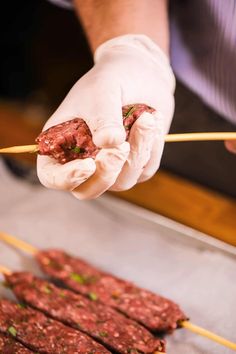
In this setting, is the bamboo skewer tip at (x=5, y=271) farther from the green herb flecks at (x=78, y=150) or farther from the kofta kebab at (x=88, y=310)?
the green herb flecks at (x=78, y=150)

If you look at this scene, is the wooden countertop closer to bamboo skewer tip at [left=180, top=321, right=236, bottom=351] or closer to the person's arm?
bamboo skewer tip at [left=180, top=321, right=236, bottom=351]

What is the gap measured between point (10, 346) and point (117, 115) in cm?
67

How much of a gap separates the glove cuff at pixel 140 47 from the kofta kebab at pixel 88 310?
0.63 meters

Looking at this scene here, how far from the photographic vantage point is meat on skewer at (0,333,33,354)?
1.31 meters

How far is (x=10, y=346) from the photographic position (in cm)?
133

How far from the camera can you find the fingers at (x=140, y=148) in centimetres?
112

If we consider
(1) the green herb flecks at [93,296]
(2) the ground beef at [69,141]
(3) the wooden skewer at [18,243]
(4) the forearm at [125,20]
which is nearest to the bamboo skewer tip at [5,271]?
(3) the wooden skewer at [18,243]

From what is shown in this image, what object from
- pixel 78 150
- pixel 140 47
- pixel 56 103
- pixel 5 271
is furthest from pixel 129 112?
pixel 56 103

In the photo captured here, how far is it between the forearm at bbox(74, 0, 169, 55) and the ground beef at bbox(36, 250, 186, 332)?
0.71 metres

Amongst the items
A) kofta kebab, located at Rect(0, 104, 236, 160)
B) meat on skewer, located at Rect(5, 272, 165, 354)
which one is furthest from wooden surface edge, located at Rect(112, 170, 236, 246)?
kofta kebab, located at Rect(0, 104, 236, 160)

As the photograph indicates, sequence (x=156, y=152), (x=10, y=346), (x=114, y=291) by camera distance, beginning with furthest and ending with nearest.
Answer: (x=114, y=291) < (x=10, y=346) < (x=156, y=152)

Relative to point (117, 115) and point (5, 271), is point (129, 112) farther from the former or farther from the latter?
point (5, 271)

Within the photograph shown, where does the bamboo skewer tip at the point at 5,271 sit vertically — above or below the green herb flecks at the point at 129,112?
below

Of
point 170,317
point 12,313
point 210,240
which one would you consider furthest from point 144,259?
point 12,313
